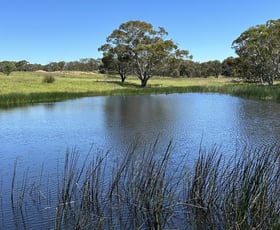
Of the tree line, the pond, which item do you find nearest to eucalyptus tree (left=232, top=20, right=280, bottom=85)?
the tree line

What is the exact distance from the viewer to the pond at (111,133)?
11.1m

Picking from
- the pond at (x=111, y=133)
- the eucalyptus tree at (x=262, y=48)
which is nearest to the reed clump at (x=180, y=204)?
the pond at (x=111, y=133)

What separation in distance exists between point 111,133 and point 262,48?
37.6 metres

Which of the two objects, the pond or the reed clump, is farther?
the pond

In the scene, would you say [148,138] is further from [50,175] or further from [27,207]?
[27,207]

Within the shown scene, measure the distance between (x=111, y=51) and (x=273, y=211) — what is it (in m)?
53.7

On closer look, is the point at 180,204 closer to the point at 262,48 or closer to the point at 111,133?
the point at 111,133

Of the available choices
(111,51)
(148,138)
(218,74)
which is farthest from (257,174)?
(218,74)

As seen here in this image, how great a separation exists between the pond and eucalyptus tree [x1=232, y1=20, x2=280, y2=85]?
84.6 ft

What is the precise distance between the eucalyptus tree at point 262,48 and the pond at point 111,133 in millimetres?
25799

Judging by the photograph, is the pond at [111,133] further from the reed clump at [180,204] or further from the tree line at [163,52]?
the tree line at [163,52]

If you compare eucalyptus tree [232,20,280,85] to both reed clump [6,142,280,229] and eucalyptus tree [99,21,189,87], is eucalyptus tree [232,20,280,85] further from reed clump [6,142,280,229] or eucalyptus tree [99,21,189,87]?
reed clump [6,142,280,229]

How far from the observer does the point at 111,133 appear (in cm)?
1577

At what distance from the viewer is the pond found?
11.1m
